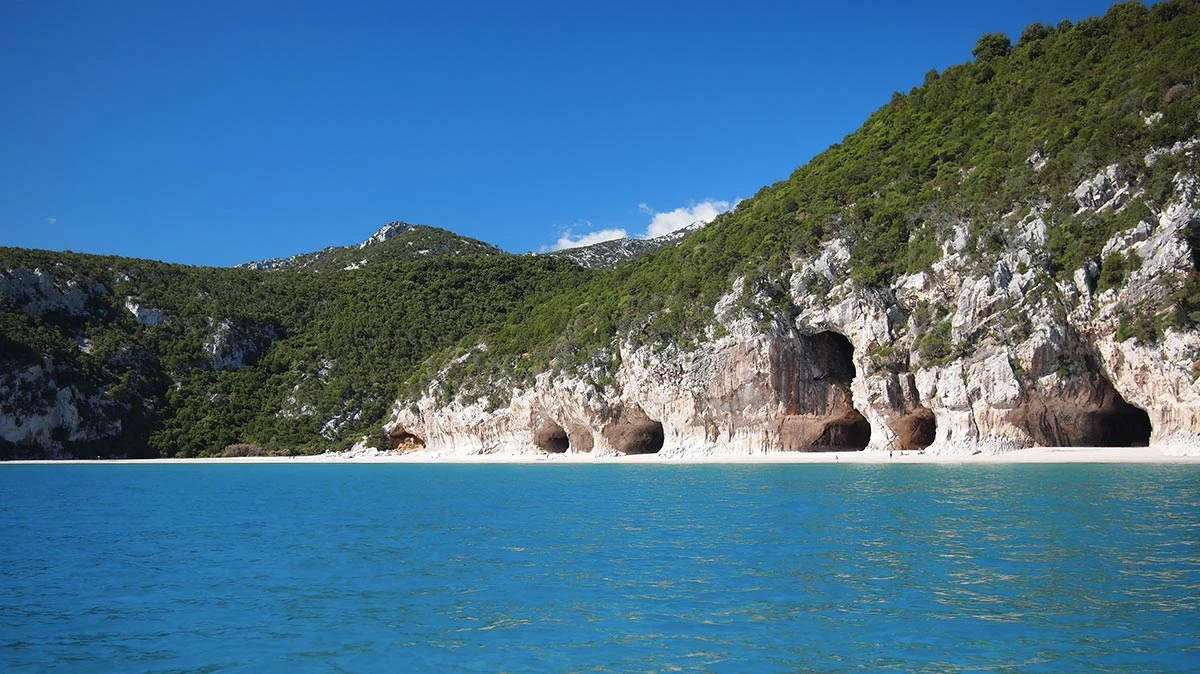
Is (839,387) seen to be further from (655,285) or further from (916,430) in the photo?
(655,285)

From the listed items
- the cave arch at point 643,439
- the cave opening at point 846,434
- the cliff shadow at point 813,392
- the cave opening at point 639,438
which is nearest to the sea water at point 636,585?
the cliff shadow at point 813,392

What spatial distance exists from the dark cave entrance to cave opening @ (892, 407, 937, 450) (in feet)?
11.6

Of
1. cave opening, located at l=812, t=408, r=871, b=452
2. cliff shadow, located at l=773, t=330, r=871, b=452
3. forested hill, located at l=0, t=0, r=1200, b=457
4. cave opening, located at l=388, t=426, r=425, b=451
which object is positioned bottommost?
cave opening, located at l=388, t=426, r=425, b=451

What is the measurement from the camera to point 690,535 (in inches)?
669

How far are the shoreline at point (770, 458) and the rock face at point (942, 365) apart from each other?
1219 millimetres

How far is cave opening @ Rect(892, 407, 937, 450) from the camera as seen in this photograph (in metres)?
44.1

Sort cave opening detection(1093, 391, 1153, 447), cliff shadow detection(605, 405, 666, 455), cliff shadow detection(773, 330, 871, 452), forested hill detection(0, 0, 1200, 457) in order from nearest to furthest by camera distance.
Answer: cave opening detection(1093, 391, 1153, 447)
forested hill detection(0, 0, 1200, 457)
cliff shadow detection(773, 330, 871, 452)
cliff shadow detection(605, 405, 666, 455)

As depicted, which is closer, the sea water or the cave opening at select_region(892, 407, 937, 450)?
the sea water

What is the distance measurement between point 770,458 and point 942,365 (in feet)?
33.3

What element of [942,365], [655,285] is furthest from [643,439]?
[942,365]

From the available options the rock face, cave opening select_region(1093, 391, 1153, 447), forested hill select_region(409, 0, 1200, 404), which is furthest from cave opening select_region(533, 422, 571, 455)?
cave opening select_region(1093, 391, 1153, 447)

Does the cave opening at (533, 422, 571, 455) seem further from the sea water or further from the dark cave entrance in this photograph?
the sea water

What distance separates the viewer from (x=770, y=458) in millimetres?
44312

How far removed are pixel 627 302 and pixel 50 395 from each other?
5210 cm
